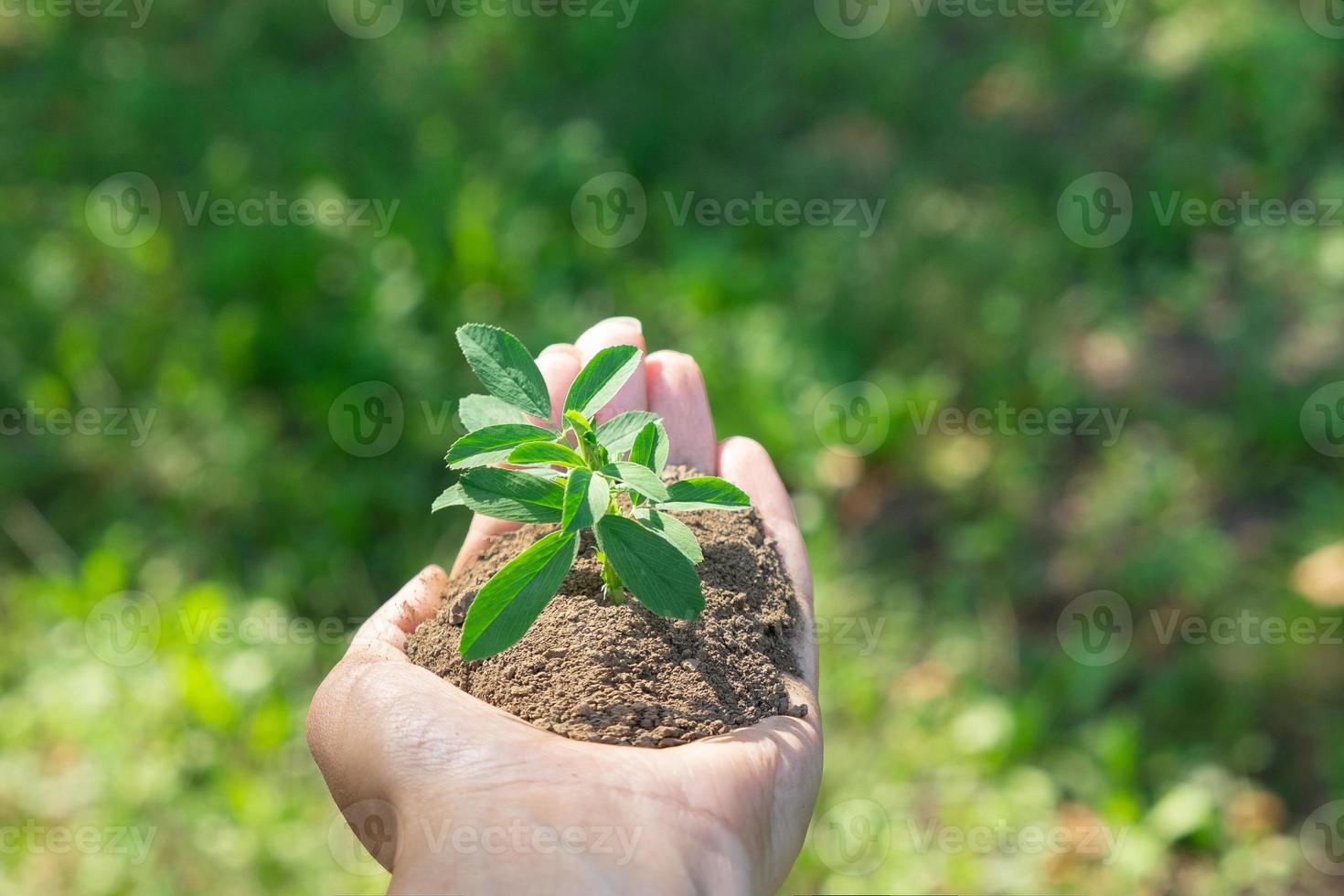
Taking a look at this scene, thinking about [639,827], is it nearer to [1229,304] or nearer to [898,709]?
[898,709]

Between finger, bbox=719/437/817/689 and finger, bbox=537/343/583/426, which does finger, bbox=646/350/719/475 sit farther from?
finger, bbox=537/343/583/426

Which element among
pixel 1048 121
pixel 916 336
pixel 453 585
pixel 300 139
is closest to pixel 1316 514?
pixel 916 336

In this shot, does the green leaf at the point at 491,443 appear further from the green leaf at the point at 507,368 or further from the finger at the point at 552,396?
the finger at the point at 552,396

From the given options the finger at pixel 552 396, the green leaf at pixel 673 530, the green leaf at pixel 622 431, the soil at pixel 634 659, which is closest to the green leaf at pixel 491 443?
the green leaf at pixel 622 431

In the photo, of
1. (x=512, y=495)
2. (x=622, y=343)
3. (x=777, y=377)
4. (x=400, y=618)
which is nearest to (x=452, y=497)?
(x=512, y=495)

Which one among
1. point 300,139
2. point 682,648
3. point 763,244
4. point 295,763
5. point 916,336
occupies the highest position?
point 300,139

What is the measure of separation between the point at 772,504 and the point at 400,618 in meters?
0.81

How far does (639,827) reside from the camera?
167cm

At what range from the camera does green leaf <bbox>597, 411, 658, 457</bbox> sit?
185 centimetres

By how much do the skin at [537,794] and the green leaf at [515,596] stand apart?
139 mm

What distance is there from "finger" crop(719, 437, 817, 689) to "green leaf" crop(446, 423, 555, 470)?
643mm

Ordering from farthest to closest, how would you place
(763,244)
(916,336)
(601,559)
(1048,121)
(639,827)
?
1. (1048,121)
2. (763,244)
3. (916,336)
4. (601,559)
5. (639,827)

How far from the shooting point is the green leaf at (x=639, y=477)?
5.55 feet

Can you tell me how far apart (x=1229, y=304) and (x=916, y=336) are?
3.94 feet
